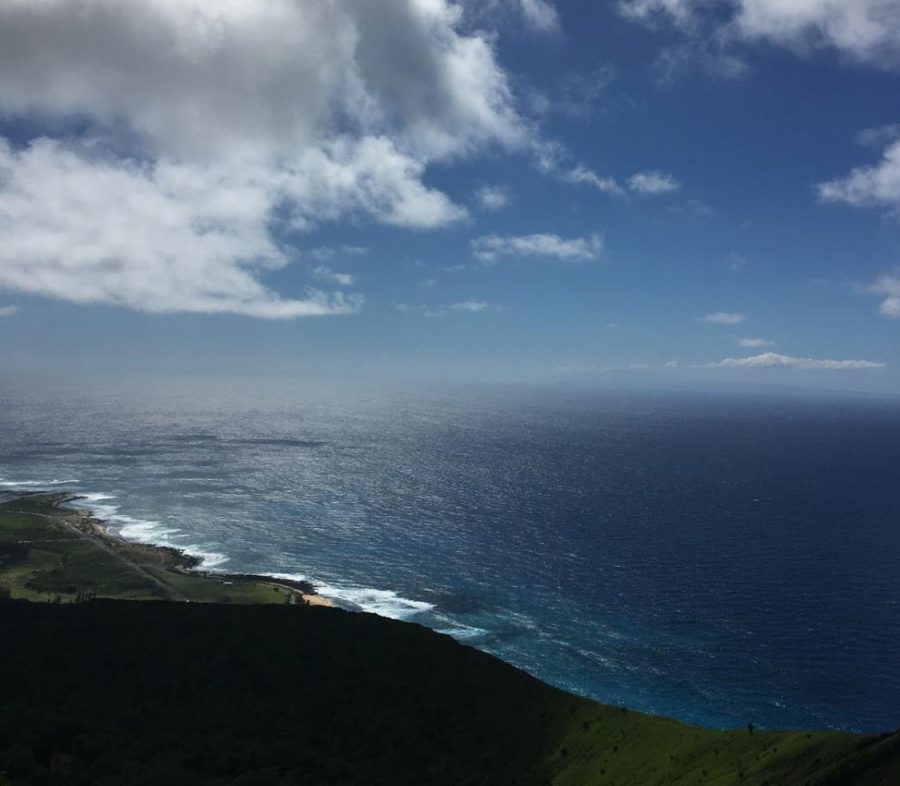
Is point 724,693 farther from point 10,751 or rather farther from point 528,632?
point 10,751

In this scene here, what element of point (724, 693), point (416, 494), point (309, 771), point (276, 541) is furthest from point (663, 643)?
point (416, 494)

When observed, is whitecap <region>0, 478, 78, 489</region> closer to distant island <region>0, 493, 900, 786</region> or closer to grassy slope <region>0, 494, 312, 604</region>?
grassy slope <region>0, 494, 312, 604</region>

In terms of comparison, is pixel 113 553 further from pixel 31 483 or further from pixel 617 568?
pixel 617 568

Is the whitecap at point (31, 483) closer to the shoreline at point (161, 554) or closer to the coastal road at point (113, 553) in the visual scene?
the shoreline at point (161, 554)

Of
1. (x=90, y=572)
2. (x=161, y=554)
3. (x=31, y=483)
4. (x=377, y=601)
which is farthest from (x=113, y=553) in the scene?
(x=31, y=483)

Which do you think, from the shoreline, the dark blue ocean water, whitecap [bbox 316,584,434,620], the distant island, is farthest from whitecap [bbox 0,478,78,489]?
whitecap [bbox 316,584,434,620]

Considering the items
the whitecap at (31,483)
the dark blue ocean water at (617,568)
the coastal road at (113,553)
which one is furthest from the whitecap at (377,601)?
the whitecap at (31,483)
